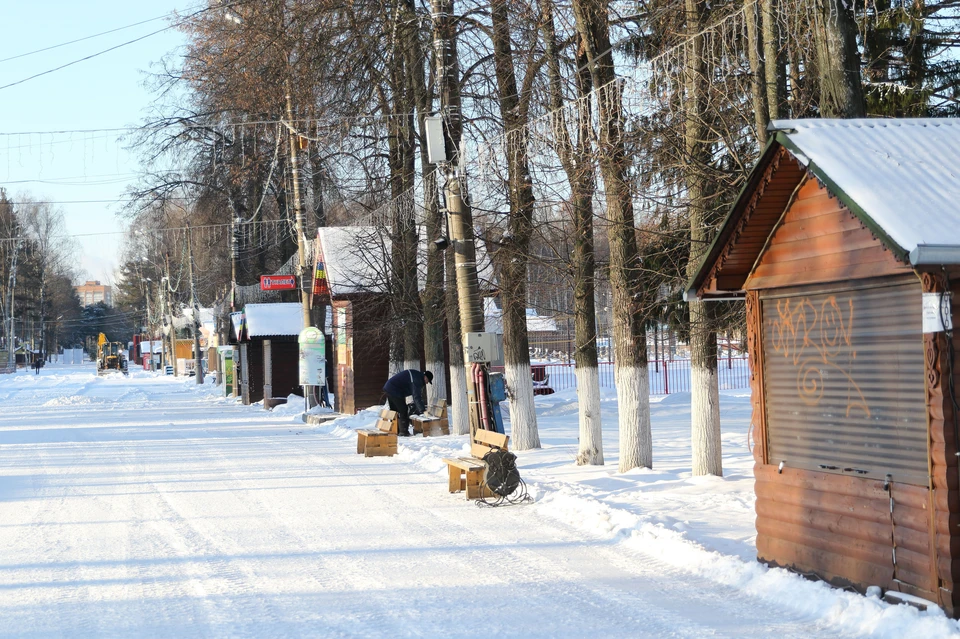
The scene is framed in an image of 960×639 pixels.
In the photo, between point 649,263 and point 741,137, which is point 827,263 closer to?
point 741,137

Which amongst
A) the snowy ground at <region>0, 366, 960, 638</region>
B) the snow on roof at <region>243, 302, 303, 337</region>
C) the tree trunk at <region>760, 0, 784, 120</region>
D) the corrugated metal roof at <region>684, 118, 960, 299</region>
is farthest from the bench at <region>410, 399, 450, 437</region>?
the corrugated metal roof at <region>684, 118, 960, 299</region>

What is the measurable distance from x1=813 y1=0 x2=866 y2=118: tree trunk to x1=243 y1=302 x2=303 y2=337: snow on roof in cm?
2776

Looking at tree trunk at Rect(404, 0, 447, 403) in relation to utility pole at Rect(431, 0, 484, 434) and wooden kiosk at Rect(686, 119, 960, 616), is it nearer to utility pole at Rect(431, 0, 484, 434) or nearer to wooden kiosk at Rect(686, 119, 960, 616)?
utility pole at Rect(431, 0, 484, 434)

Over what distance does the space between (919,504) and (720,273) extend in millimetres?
2794

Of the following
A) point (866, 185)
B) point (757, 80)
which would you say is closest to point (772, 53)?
point (757, 80)

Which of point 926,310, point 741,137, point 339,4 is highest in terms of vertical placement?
point 339,4

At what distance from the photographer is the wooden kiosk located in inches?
258

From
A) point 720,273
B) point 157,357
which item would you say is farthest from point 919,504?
point 157,357

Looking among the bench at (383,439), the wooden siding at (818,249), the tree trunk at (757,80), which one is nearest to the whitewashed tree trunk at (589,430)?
the bench at (383,439)

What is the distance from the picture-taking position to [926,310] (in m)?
6.58

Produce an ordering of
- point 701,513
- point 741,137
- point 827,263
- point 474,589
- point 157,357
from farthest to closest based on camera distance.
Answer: point 157,357
point 741,137
point 701,513
point 474,589
point 827,263

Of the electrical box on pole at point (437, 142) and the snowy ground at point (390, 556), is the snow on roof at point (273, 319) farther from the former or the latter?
the electrical box on pole at point (437, 142)

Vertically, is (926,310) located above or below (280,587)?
above

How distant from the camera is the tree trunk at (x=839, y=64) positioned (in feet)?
31.5
